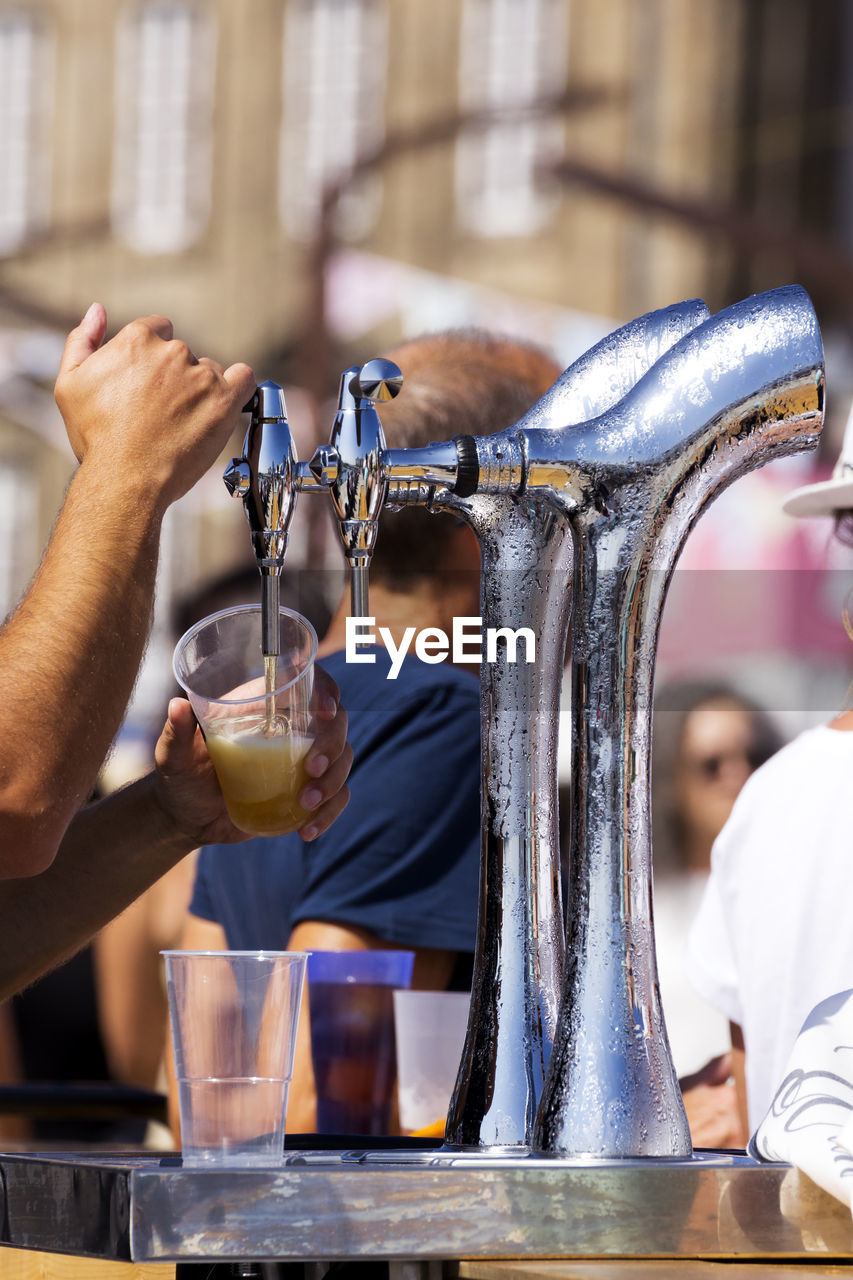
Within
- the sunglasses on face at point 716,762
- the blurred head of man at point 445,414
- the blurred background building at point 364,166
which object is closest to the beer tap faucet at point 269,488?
the blurred head of man at point 445,414

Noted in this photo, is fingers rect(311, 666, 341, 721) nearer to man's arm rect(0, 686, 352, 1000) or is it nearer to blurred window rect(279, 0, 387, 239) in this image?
man's arm rect(0, 686, 352, 1000)

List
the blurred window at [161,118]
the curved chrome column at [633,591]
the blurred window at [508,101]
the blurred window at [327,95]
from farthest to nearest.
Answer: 1. the blurred window at [161,118]
2. the blurred window at [327,95]
3. the blurred window at [508,101]
4. the curved chrome column at [633,591]

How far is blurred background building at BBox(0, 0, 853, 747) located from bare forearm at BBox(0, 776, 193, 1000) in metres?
11.4

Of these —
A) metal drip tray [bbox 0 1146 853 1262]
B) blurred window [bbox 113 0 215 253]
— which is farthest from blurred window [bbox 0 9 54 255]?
metal drip tray [bbox 0 1146 853 1262]

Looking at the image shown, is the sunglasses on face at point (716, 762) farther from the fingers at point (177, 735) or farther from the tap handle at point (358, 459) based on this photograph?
the tap handle at point (358, 459)

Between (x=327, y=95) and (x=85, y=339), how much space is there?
52.2ft

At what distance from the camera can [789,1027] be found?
170 cm

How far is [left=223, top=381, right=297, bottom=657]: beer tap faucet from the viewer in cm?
98

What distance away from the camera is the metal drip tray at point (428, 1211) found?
82 centimetres

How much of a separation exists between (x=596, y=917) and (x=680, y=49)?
1553 cm

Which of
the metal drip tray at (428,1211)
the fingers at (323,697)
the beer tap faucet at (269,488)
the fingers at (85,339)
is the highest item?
the fingers at (85,339)

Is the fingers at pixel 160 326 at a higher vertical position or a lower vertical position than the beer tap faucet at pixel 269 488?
higher

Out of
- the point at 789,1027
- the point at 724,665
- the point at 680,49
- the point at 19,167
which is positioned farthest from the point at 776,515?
the point at 19,167

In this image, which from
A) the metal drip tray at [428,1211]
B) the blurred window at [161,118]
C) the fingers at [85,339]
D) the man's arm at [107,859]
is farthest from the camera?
the blurred window at [161,118]
